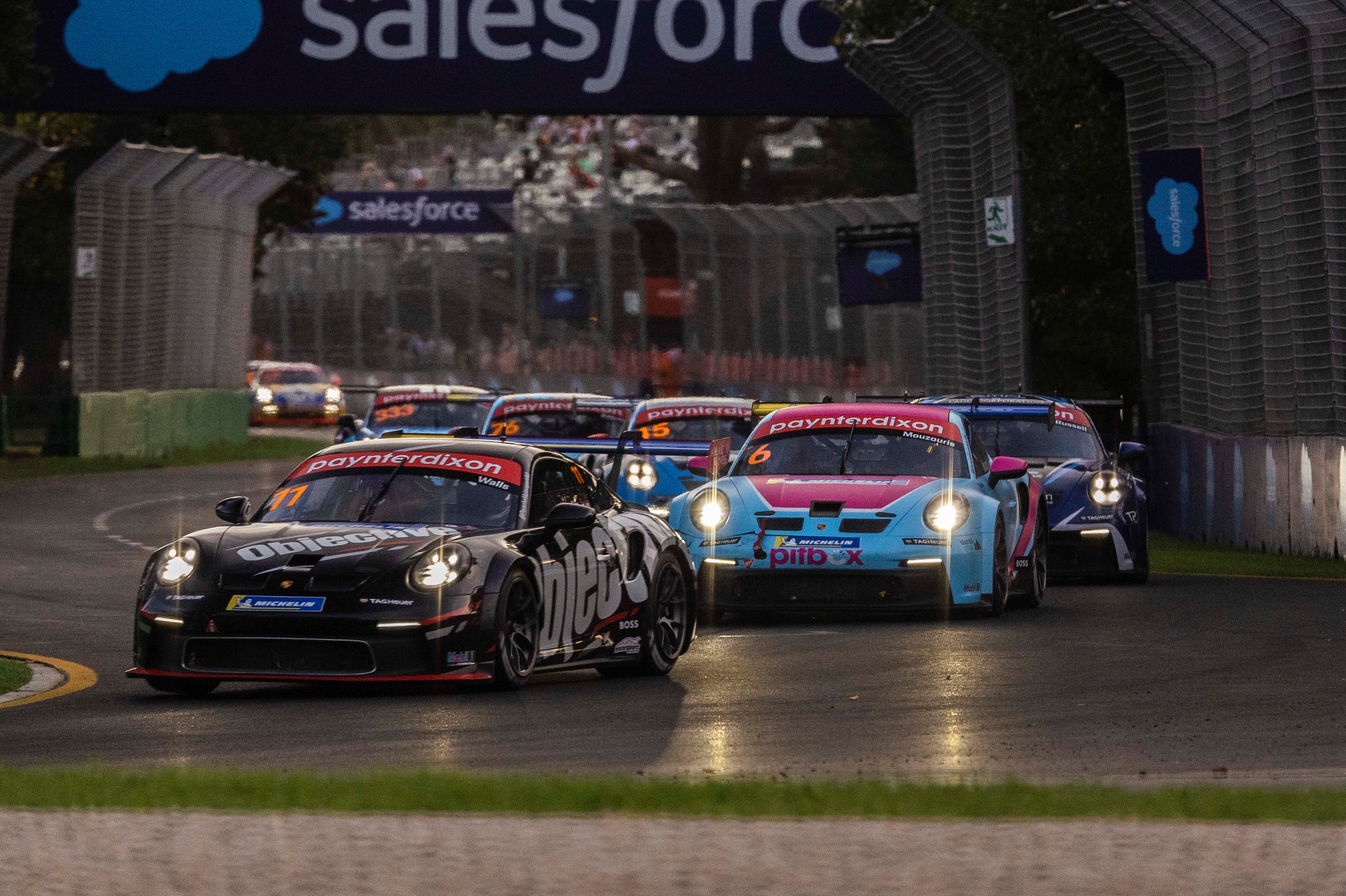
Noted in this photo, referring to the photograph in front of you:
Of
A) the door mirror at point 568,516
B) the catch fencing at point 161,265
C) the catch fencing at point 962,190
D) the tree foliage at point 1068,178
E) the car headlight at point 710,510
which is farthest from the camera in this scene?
the catch fencing at point 161,265

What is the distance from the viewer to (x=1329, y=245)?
20484 millimetres

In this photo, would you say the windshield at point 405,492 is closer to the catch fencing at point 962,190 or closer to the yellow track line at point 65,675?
the yellow track line at point 65,675

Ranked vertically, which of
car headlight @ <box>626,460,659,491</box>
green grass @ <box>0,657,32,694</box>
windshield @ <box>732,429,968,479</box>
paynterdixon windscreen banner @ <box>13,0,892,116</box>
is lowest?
green grass @ <box>0,657,32,694</box>

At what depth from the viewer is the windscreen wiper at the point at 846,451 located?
52.8ft

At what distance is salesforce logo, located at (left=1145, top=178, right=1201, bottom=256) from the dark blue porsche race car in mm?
4976

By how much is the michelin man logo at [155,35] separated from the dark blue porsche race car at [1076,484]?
18.6 meters

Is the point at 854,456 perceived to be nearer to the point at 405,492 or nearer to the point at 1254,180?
the point at 405,492

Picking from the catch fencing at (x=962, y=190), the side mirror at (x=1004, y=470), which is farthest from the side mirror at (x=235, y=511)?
the catch fencing at (x=962, y=190)

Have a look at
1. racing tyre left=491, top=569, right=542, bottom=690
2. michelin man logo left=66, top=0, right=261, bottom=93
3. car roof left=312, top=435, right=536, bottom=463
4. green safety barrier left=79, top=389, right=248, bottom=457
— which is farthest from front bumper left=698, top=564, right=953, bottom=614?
green safety barrier left=79, top=389, right=248, bottom=457

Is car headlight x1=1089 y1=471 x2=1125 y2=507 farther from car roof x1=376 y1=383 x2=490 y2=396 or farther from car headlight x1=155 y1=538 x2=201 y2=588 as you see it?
car roof x1=376 y1=383 x2=490 y2=396

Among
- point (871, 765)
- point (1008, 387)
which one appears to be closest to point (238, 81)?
point (1008, 387)

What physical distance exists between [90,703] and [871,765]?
12.6 ft

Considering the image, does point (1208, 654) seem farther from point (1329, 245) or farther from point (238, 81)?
point (238, 81)

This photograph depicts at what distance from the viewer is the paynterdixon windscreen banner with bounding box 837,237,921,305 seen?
32.9 meters
